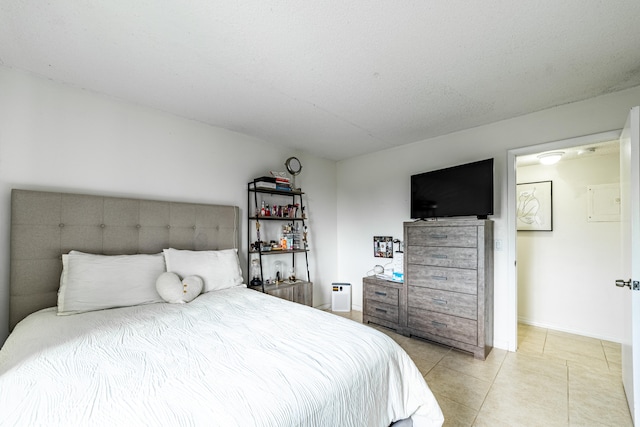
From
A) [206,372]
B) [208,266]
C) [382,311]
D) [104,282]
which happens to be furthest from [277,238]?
[206,372]

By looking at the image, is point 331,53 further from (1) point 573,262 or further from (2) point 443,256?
(1) point 573,262

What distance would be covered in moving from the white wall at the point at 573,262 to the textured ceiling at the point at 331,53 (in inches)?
55.9

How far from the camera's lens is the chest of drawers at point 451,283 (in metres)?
2.50

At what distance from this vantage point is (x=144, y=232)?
89.6 inches

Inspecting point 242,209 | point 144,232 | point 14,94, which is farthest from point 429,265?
point 14,94

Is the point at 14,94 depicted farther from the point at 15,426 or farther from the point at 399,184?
the point at 399,184

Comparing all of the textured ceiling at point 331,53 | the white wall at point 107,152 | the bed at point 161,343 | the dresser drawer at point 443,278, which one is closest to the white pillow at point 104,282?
the bed at point 161,343

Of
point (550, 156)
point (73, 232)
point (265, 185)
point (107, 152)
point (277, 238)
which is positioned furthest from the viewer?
point (277, 238)

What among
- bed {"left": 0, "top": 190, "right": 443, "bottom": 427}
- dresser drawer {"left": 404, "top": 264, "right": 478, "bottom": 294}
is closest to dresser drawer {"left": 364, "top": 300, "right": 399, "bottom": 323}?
dresser drawer {"left": 404, "top": 264, "right": 478, "bottom": 294}

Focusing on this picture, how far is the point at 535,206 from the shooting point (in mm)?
3516

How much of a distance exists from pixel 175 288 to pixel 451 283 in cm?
250

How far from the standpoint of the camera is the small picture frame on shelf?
358cm

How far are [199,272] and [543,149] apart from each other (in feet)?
11.1

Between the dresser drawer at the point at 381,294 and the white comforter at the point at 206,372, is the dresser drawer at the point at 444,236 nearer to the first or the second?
the dresser drawer at the point at 381,294
